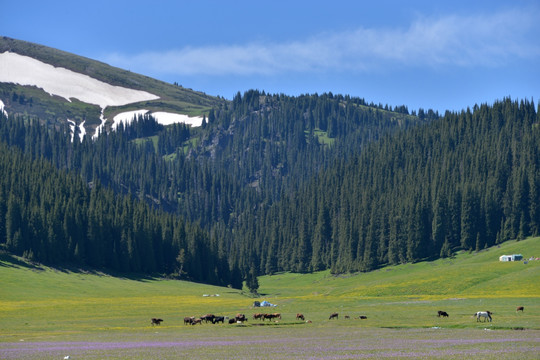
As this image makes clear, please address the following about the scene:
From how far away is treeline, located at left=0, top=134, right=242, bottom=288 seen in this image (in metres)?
158

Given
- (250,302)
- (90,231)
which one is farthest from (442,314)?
(90,231)

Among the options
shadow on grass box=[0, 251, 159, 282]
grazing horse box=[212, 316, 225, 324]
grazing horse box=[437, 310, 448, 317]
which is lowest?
shadow on grass box=[0, 251, 159, 282]

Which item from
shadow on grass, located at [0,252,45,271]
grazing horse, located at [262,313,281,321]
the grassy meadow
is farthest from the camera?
shadow on grass, located at [0,252,45,271]

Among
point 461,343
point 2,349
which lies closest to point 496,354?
point 461,343

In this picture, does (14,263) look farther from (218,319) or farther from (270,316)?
(270,316)

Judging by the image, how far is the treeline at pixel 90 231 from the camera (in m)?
158

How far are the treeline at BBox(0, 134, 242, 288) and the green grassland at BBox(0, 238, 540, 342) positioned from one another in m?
9.11

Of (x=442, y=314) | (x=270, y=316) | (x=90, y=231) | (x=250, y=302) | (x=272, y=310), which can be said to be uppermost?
(x=90, y=231)

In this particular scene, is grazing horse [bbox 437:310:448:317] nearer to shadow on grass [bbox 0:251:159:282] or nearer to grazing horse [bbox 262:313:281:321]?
grazing horse [bbox 262:313:281:321]

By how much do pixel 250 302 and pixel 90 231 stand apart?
2848 inches

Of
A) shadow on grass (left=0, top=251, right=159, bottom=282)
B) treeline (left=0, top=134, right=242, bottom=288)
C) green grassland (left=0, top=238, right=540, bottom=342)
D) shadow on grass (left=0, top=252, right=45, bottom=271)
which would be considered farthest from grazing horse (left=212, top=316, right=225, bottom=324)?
treeline (left=0, top=134, right=242, bottom=288)

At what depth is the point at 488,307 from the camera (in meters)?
81.2

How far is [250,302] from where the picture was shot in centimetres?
11069

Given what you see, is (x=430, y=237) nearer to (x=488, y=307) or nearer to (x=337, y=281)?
(x=337, y=281)
